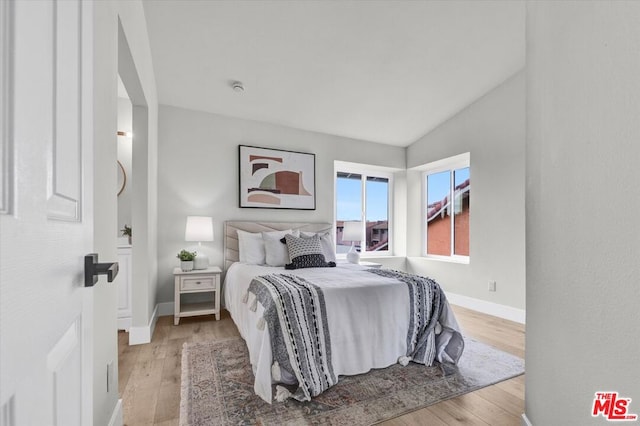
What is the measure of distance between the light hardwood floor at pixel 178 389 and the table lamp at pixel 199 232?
0.71m

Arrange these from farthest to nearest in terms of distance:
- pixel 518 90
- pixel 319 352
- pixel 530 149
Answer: pixel 518 90 → pixel 319 352 → pixel 530 149

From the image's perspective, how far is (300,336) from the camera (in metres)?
2.02

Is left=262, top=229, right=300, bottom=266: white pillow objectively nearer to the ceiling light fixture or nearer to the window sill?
the ceiling light fixture

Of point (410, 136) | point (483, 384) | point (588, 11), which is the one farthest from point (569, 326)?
point (410, 136)

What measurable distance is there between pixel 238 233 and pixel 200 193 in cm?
70

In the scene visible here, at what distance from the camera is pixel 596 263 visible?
1042 mm

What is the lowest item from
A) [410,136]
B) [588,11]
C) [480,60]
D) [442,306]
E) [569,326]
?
[442,306]

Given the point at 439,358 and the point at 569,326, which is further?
the point at 439,358

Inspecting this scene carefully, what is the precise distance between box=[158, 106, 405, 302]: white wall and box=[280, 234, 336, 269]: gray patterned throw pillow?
2.61ft

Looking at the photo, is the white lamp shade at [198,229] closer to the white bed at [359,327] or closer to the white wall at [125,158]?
the white wall at [125,158]

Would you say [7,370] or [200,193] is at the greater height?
[200,193]

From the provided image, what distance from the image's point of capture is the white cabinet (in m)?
3.09

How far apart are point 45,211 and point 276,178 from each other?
3934 millimetres

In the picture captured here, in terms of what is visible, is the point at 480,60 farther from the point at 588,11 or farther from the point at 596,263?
the point at 596,263
